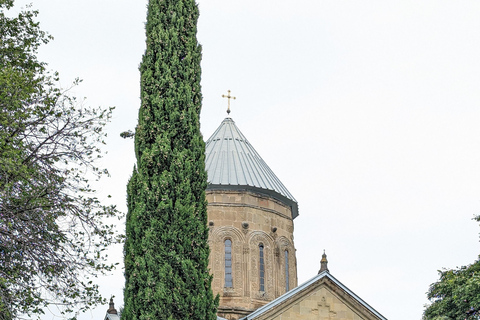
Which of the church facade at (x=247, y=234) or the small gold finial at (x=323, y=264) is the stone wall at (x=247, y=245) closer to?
the church facade at (x=247, y=234)

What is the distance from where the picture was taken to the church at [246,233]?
56.6ft

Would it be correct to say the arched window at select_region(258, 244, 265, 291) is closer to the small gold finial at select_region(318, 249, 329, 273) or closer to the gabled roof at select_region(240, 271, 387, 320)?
the small gold finial at select_region(318, 249, 329, 273)

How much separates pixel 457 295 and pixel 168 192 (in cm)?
1013

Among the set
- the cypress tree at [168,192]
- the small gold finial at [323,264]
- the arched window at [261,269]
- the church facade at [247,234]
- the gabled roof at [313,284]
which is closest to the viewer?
the cypress tree at [168,192]

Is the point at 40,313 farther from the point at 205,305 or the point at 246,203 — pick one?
the point at 246,203

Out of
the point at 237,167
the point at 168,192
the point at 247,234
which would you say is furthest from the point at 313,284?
the point at 237,167

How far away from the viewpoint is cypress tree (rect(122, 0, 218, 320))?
8.92m

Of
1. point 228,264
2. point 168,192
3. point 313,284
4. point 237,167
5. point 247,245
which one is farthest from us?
point 237,167

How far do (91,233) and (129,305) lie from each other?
4.11ft

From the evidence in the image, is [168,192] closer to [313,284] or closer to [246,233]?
[313,284]

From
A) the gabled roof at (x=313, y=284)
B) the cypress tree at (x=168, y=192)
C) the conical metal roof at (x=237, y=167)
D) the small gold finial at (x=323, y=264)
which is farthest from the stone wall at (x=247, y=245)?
the cypress tree at (x=168, y=192)

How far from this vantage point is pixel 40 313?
339 inches

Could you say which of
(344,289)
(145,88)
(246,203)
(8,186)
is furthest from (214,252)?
(8,186)

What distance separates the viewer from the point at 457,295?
16.2 meters
